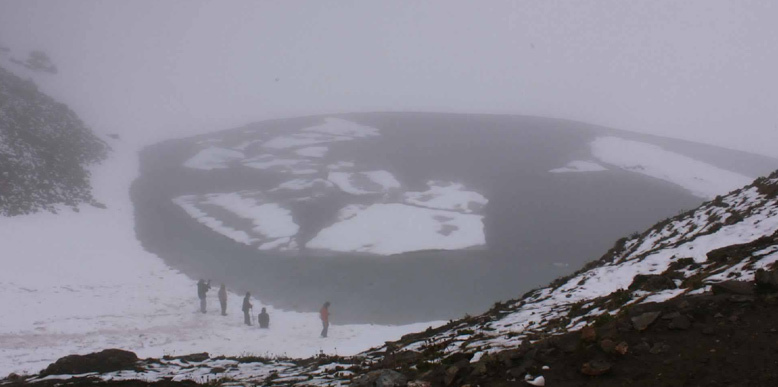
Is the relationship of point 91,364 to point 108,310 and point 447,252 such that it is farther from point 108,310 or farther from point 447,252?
point 447,252

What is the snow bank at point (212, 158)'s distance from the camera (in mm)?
47312

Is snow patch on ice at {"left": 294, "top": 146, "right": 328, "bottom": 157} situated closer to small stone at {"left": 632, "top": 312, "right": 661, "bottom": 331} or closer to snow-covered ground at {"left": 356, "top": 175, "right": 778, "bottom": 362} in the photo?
snow-covered ground at {"left": 356, "top": 175, "right": 778, "bottom": 362}

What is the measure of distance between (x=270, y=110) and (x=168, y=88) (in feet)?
65.6

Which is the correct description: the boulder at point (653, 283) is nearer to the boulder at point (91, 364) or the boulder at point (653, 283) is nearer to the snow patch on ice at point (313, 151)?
the boulder at point (91, 364)

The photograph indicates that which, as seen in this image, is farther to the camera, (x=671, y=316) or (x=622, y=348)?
(x=671, y=316)

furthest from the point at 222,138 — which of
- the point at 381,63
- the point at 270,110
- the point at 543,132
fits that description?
the point at 381,63

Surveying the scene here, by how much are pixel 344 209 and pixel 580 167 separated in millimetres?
22405

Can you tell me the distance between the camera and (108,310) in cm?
2300

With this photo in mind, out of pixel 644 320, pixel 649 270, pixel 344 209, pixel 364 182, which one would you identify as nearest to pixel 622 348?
pixel 644 320

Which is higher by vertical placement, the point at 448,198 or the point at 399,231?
the point at 448,198

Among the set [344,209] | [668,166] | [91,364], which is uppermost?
[668,166]

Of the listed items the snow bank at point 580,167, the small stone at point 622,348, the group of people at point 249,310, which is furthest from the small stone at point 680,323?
the snow bank at point 580,167

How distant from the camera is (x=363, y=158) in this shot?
4731cm

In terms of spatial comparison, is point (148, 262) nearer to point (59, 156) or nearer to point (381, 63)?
point (59, 156)
